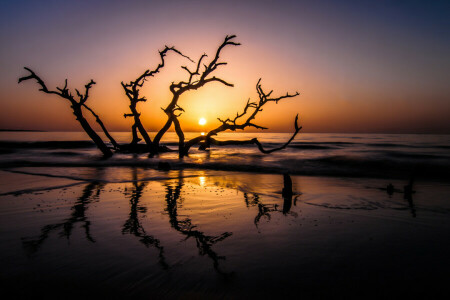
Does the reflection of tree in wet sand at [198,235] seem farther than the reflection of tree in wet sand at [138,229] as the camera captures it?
No

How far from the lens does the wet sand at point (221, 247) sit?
3146mm

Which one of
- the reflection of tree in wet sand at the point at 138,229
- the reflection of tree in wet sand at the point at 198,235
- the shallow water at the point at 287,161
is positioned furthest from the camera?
the shallow water at the point at 287,161

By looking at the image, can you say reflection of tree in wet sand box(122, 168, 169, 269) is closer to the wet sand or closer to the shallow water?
the wet sand

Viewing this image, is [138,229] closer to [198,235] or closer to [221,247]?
[198,235]

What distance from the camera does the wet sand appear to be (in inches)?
124

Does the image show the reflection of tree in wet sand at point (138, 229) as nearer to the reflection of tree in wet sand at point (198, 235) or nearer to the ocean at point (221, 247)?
the ocean at point (221, 247)

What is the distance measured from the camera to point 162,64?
1908 centimetres

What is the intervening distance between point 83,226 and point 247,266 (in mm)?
3203

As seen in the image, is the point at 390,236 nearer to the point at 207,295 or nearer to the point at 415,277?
the point at 415,277

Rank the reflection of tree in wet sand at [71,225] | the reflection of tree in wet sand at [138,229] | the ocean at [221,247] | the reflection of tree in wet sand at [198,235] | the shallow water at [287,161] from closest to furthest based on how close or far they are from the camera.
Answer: the ocean at [221,247] < the reflection of tree in wet sand at [198,235] < the reflection of tree in wet sand at [138,229] < the reflection of tree in wet sand at [71,225] < the shallow water at [287,161]

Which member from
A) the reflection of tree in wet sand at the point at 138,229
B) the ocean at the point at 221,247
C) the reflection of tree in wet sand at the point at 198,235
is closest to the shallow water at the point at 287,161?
the ocean at the point at 221,247

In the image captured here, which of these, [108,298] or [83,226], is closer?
[108,298]

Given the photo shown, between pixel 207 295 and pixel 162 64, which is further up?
pixel 162 64

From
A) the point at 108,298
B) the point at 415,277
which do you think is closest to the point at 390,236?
the point at 415,277
